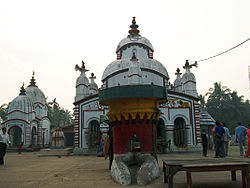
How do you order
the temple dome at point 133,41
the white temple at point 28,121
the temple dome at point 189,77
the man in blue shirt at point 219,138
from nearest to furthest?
the man in blue shirt at point 219,138 → the temple dome at point 189,77 → the temple dome at point 133,41 → the white temple at point 28,121

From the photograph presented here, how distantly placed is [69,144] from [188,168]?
34483mm

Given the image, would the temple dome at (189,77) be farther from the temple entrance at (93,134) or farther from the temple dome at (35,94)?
the temple dome at (35,94)

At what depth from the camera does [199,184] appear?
5.64 metres

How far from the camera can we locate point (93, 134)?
65.6 ft

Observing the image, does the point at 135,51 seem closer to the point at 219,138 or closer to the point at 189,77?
the point at 189,77

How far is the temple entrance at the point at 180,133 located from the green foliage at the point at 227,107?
26866 millimetres

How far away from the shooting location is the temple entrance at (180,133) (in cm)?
1959

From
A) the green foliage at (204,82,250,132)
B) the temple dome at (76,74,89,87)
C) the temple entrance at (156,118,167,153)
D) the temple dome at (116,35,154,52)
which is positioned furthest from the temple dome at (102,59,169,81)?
the green foliage at (204,82,250,132)

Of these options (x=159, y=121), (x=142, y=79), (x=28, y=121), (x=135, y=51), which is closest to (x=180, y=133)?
(x=159, y=121)

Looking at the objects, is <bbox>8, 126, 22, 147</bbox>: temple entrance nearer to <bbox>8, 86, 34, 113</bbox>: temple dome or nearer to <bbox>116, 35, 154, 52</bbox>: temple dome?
<bbox>8, 86, 34, 113</bbox>: temple dome

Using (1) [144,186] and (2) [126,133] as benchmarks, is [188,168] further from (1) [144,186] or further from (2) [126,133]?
(2) [126,133]

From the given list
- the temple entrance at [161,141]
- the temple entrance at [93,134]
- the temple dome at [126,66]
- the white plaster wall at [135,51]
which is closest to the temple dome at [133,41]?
the white plaster wall at [135,51]

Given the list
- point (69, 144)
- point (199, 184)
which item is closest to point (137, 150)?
point (199, 184)

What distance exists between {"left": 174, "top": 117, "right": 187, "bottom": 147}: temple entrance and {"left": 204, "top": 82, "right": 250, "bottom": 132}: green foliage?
26.9 m
